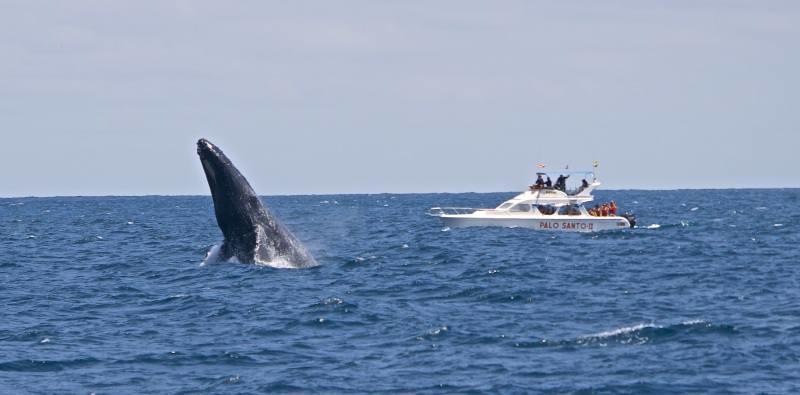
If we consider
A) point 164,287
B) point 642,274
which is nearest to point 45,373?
point 164,287

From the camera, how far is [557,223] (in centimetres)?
5466

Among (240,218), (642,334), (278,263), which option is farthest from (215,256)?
(642,334)

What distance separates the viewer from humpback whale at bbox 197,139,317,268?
26.5 meters

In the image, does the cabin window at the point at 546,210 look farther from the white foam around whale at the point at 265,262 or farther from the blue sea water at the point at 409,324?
the white foam around whale at the point at 265,262

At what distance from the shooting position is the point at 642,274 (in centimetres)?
3183

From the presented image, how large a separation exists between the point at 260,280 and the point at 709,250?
19576mm

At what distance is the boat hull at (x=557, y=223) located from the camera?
54625mm

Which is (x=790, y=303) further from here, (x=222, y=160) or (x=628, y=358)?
(x=222, y=160)

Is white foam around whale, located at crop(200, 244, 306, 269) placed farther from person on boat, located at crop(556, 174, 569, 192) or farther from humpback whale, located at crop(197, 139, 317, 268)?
person on boat, located at crop(556, 174, 569, 192)

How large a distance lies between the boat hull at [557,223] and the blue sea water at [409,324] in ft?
49.7

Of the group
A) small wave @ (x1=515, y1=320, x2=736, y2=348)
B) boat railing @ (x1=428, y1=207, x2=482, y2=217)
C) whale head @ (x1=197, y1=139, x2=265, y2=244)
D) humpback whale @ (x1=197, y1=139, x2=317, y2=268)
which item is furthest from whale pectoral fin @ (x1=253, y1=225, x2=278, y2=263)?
boat railing @ (x1=428, y1=207, x2=482, y2=217)

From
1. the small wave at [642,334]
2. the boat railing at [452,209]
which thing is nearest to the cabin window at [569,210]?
the boat railing at [452,209]

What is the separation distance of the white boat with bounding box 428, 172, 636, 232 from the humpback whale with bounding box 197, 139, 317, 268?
1024 inches

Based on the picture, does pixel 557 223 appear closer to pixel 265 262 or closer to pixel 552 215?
pixel 552 215
